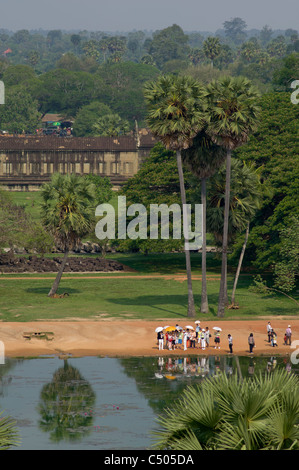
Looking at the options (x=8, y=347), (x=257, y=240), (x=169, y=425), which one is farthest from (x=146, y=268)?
(x=169, y=425)

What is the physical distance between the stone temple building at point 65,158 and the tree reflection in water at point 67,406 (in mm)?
112992

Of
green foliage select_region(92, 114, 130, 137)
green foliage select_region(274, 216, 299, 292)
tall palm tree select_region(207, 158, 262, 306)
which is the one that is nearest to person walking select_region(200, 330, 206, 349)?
green foliage select_region(274, 216, 299, 292)

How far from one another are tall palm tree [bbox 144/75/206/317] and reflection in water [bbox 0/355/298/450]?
15.8m

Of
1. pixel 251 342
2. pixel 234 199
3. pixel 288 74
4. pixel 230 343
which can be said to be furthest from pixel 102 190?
pixel 251 342

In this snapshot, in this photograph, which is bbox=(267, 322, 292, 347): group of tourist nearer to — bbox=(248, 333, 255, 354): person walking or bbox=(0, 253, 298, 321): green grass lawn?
bbox=(248, 333, 255, 354): person walking

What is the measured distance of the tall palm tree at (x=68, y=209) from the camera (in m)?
66.4

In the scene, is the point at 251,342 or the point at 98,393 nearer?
the point at 98,393

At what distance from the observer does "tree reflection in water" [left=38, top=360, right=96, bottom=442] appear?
116ft

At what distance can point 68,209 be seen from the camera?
2616 inches

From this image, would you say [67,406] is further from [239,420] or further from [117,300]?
[117,300]

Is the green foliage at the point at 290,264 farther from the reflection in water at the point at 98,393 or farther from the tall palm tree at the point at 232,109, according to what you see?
the reflection in water at the point at 98,393

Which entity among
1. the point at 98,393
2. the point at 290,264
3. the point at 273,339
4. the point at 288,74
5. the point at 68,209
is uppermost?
the point at 288,74

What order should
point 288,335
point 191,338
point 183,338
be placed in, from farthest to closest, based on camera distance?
point 288,335
point 191,338
point 183,338

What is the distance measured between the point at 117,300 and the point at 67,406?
28.7 metres
